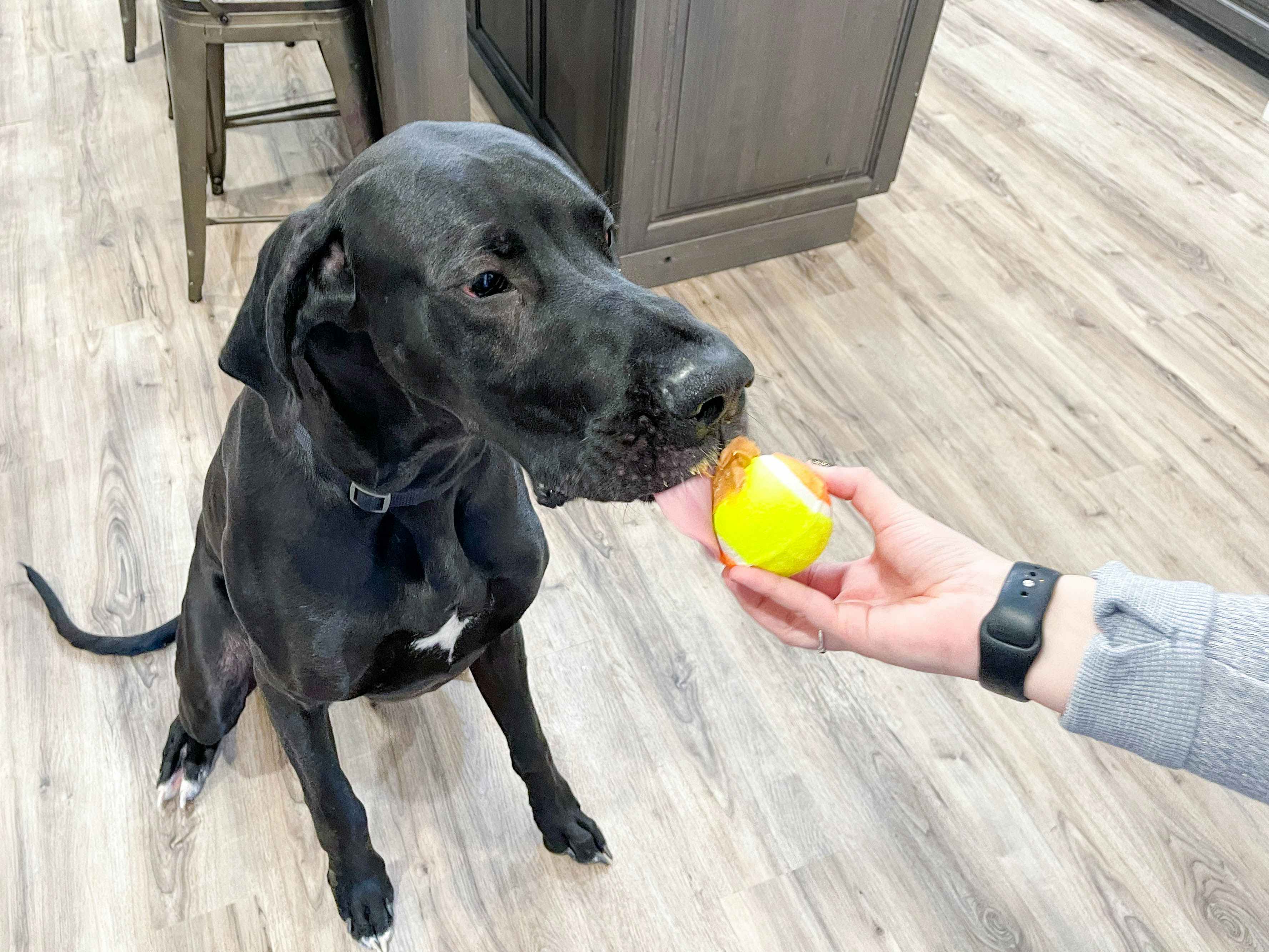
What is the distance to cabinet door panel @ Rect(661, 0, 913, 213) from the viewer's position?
2.34 m

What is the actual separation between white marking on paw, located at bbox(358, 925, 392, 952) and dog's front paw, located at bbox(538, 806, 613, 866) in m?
0.28

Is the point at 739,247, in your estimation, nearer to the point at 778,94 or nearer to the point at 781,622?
the point at 778,94

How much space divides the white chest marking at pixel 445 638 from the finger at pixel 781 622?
36 cm

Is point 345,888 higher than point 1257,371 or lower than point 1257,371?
lower

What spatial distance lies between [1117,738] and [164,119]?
308 centimetres

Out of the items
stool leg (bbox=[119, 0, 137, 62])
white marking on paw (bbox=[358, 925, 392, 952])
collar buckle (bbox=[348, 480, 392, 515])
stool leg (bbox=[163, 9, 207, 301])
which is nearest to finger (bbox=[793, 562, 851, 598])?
collar buckle (bbox=[348, 480, 392, 515])

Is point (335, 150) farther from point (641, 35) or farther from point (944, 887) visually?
point (944, 887)

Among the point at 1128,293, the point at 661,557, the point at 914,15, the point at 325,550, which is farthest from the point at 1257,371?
the point at 325,550

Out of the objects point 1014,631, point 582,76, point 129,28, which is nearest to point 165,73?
point 129,28

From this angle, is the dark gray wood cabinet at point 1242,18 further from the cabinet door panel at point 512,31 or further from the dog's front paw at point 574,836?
the dog's front paw at point 574,836

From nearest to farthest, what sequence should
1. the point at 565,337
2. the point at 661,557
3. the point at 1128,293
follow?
the point at 565,337, the point at 661,557, the point at 1128,293

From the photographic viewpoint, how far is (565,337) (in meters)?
0.99

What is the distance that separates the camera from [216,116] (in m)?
2.73

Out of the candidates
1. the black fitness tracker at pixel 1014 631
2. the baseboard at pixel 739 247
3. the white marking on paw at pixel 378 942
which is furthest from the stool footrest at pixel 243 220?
the black fitness tracker at pixel 1014 631
